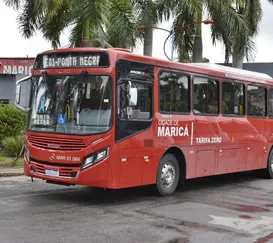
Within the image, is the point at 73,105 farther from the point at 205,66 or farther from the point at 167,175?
the point at 205,66

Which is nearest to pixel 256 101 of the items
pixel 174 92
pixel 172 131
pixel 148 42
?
→ pixel 174 92

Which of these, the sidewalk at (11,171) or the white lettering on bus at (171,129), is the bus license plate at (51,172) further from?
the sidewalk at (11,171)

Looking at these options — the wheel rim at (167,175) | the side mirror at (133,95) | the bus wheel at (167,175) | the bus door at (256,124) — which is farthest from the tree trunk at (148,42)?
the side mirror at (133,95)

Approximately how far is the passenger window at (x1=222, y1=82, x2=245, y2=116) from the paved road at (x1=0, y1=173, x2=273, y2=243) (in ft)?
7.02

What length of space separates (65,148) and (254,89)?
696 cm

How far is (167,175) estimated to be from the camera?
10.6 m

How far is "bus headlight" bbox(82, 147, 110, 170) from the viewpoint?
9.08m

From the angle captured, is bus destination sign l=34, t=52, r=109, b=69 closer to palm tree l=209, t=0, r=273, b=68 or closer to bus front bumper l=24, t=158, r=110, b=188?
bus front bumper l=24, t=158, r=110, b=188

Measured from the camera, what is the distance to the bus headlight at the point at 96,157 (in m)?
9.08

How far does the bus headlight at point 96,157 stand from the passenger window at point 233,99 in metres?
4.49

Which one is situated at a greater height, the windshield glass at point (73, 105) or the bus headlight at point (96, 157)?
the windshield glass at point (73, 105)

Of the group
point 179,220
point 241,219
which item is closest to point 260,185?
point 241,219

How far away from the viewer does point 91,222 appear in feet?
25.8

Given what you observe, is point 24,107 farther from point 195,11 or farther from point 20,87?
point 195,11
